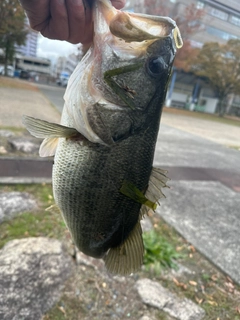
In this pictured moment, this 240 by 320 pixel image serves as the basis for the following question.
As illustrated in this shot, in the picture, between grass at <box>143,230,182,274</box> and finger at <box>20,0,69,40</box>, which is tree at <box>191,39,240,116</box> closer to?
grass at <box>143,230,182,274</box>

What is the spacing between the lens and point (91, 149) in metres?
1.22

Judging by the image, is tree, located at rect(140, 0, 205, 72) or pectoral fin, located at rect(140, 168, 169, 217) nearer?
pectoral fin, located at rect(140, 168, 169, 217)

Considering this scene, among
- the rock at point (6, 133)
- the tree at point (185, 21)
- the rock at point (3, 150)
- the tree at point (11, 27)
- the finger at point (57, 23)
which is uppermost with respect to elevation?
the tree at point (185, 21)

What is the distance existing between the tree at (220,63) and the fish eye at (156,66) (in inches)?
1152

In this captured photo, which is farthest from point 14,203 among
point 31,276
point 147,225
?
point 147,225

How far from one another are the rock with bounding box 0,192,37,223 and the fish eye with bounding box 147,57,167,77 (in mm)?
2580

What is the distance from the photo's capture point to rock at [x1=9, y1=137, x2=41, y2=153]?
5367mm

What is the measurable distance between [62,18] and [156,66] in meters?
0.52

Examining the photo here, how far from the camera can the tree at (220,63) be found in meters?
27.2

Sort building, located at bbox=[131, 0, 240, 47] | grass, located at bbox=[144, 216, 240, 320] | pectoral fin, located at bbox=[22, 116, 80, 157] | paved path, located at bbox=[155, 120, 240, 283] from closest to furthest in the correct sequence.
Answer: pectoral fin, located at bbox=[22, 116, 80, 157] → grass, located at bbox=[144, 216, 240, 320] → paved path, located at bbox=[155, 120, 240, 283] → building, located at bbox=[131, 0, 240, 47]

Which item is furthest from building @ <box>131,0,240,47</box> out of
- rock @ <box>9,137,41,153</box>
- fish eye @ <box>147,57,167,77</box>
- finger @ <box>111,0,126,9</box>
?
fish eye @ <box>147,57,167,77</box>

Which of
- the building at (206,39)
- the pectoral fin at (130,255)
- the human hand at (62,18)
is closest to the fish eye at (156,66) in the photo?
the human hand at (62,18)

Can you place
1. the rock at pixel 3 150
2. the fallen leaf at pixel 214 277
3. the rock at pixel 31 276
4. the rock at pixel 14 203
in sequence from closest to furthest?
the rock at pixel 31 276 < the fallen leaf at pixel 214 277 < the rock at pixel 14 203 < the rock at pixel 3 150

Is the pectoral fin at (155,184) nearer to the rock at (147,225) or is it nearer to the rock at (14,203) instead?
the rock at (147,225)
